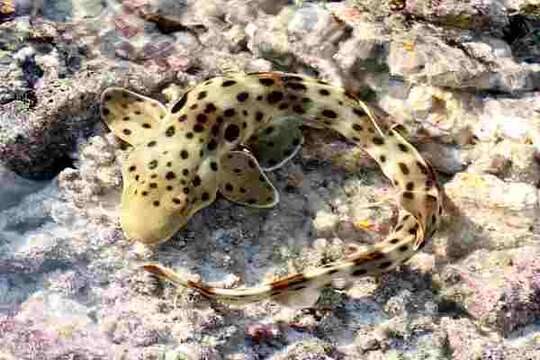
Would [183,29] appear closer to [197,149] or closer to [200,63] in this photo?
[200,63]

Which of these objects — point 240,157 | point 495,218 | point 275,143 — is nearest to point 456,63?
point 495,218

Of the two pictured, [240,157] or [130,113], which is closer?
[240,157]

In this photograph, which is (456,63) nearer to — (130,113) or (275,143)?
(275,143)

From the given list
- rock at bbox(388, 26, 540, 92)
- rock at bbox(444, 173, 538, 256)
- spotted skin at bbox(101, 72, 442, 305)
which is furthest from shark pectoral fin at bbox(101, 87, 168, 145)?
rock at bbox(444, 173, 538, 256)

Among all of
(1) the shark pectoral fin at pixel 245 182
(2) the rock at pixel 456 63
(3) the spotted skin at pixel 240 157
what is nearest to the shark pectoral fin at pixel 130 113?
(3) the spotted skin at pixel 240 157

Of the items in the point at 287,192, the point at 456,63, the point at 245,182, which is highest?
the point at 456,63
